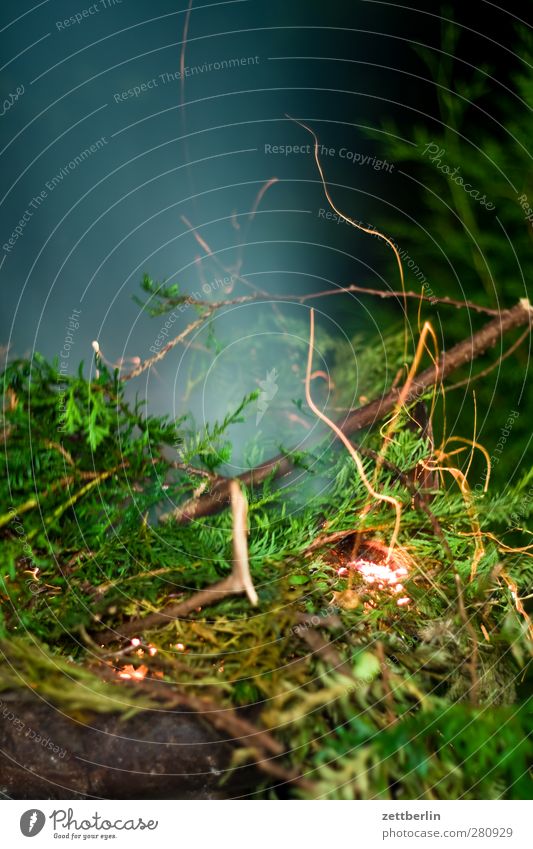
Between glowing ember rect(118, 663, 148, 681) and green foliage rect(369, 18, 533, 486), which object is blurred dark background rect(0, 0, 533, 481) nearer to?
green foliage rect(369, 18, 533, 486)

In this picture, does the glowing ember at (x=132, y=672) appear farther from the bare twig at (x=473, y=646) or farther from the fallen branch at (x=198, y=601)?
the bare twig at (x=473, y=646)

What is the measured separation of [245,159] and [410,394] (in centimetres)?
34

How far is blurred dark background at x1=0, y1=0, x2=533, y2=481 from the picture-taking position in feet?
2.89

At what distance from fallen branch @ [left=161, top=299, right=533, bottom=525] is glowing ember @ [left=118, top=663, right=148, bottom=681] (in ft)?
0.67

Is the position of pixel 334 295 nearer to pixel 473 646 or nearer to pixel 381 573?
pixel 381 573

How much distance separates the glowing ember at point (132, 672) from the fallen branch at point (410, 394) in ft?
0.67

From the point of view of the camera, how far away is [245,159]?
92 cm

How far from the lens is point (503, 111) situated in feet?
2.93

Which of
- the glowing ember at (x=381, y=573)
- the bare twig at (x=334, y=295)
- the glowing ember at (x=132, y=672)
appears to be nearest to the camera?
the glowing ember at (x=132, y=672)

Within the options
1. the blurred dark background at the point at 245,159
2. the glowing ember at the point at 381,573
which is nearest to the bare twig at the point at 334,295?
the blurred dark background at the point at 245,159

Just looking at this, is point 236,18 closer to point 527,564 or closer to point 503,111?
point 503,111

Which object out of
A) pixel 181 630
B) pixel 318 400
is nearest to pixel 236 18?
pixel 318 400

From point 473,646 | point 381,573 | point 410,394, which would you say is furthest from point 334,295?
point 473,646

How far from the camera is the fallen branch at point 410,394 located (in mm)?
815
